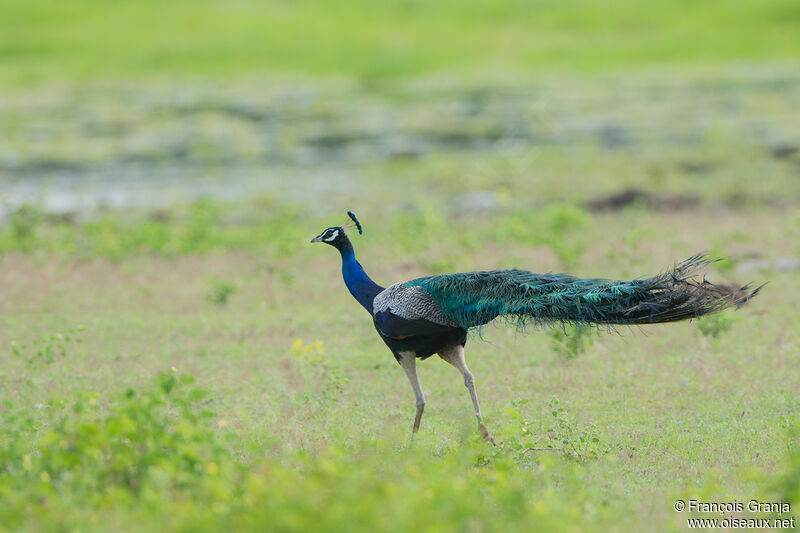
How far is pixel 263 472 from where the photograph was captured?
4.81 m

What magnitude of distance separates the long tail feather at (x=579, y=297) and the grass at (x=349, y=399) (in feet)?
2.29

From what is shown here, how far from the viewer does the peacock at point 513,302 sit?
6.09m

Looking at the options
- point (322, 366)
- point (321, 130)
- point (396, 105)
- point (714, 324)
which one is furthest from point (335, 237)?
Answer: point (396, 105)

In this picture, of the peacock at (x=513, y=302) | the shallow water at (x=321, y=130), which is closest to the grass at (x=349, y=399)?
the peacock at (x=513, y=302)

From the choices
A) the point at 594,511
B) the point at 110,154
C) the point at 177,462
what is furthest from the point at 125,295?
the point at 110,154

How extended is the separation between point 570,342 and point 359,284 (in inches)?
90.3

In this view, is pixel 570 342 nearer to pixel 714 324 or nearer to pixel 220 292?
pixel 714 324

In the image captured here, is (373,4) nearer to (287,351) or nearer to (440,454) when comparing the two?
(287,351)

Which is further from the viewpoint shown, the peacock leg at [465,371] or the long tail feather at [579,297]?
the peacock leg at [465,371]

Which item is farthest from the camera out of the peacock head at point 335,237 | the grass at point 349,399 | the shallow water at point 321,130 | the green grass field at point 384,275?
the shallow water at point 321,130

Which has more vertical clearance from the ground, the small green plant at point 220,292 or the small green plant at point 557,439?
the small green plant at point 220,292

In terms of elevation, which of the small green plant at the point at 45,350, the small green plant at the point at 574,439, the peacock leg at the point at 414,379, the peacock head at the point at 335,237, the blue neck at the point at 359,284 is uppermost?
the peacock head at the point at 335,237

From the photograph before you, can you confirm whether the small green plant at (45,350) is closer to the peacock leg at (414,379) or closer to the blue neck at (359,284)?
the blue neck at (359,284)

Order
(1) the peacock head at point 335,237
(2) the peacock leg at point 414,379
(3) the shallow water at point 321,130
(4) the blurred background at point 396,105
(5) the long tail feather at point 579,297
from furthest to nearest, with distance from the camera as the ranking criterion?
(3) the shallow water at point 321,130
(4) the blurred background at point 396,105
(1) the peacock head at point 335,237
(2) the peacock leg at point 414,379
(5) the long tail feather at point 579,297
